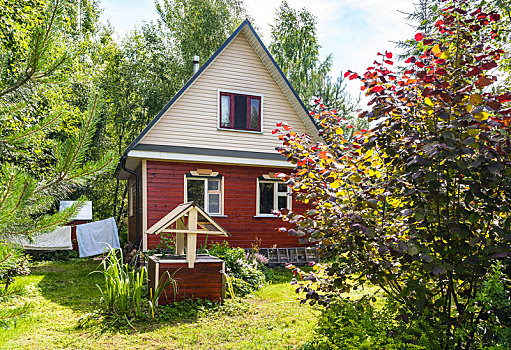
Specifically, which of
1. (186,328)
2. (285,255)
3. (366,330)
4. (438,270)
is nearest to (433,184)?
(438,270)

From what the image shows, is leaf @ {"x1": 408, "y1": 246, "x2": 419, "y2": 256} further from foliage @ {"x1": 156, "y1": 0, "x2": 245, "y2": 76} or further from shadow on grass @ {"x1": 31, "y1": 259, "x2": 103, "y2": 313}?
foliage @ {"x1": 156, "y1": 0, "x2": 245, "y2": 76}

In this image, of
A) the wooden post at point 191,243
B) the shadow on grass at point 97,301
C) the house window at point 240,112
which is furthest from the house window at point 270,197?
the wooden post at point 191,243

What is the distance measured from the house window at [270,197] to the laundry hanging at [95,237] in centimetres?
592

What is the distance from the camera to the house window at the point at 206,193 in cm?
1175

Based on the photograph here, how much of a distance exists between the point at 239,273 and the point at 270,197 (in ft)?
14.1

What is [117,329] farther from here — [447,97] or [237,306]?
[447,97]


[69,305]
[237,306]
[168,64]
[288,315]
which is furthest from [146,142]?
[168,64]

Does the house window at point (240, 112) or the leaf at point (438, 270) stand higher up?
the house window at point (240, 112)

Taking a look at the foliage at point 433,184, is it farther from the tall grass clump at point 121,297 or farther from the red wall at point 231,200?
the red wall at point 231,200

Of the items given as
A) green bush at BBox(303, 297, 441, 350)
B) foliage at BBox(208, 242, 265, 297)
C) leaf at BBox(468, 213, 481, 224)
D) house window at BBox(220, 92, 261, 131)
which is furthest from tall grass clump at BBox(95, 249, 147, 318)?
house window at BBox(220, 92, 261, 131)

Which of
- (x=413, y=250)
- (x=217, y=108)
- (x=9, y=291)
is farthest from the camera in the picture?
(x=217, y=108)

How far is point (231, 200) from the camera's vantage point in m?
12.1

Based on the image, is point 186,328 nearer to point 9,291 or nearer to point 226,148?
point 9,291

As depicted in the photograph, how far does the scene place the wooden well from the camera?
6883 millimetres
